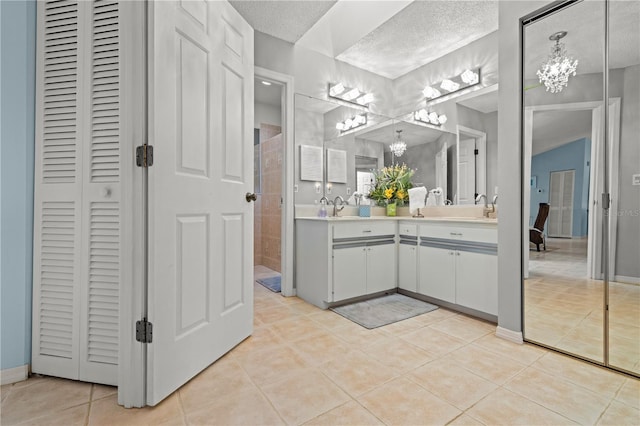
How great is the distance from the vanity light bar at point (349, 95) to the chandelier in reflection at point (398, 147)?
0.57 metres

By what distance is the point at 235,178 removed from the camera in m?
1.95

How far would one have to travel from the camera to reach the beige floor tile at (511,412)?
48.0 inches

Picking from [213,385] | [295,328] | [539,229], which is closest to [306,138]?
[295,328]

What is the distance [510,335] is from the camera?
2008mm

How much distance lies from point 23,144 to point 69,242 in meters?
0.57

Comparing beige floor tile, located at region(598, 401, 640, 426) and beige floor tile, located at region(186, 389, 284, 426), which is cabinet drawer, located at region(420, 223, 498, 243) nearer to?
beige floor tile, located at region(598, 401, 640, 426)

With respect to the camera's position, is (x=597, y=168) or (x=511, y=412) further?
(x=597, y=168)

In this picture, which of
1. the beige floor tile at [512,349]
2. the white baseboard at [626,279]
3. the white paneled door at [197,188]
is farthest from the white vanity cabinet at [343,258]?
the white baseboard at [626,279]

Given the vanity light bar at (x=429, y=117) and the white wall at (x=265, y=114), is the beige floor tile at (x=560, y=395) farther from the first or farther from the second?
the white wall at (x=265, y=114)

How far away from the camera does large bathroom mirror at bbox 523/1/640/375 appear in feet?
5.24

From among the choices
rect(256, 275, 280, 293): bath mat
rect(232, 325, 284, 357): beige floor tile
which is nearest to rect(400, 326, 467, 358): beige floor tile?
rect(232, 325, 284, 357): beige floor tile

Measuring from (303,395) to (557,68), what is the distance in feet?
7.97

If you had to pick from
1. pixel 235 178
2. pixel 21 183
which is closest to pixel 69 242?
pixel 21 183

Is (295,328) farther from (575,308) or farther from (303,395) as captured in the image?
(575,308)
